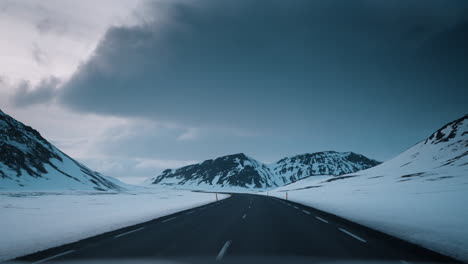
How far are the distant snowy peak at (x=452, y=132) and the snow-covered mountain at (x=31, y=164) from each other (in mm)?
140997

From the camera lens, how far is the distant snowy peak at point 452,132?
12056 centimetres

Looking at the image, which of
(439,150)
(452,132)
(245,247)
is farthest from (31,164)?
(452,132)

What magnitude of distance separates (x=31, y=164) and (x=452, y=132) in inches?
6591

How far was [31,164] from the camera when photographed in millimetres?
110312

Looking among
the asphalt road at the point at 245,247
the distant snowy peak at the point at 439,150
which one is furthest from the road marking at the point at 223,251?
the distant snowy peak at the point at 439,150

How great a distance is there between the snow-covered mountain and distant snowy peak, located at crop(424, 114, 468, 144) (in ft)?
463

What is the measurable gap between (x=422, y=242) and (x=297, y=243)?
378 cm

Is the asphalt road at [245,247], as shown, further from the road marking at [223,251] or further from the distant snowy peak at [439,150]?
the distant snowy peak at [439,150]

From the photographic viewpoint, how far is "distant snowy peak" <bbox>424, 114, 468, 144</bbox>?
120562 mm

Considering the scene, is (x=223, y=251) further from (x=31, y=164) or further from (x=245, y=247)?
(x=31, y=164)

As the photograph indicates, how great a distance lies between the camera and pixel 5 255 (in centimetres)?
764

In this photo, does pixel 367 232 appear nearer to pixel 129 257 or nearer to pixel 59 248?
pixel 129 257

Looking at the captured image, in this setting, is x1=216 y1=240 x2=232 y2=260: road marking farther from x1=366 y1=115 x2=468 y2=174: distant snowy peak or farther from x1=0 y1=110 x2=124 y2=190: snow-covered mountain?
x1=366 y1=115 x2=468 y2=174: distant snowy peak

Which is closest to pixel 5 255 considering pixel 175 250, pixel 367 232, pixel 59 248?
pixel 59 248
